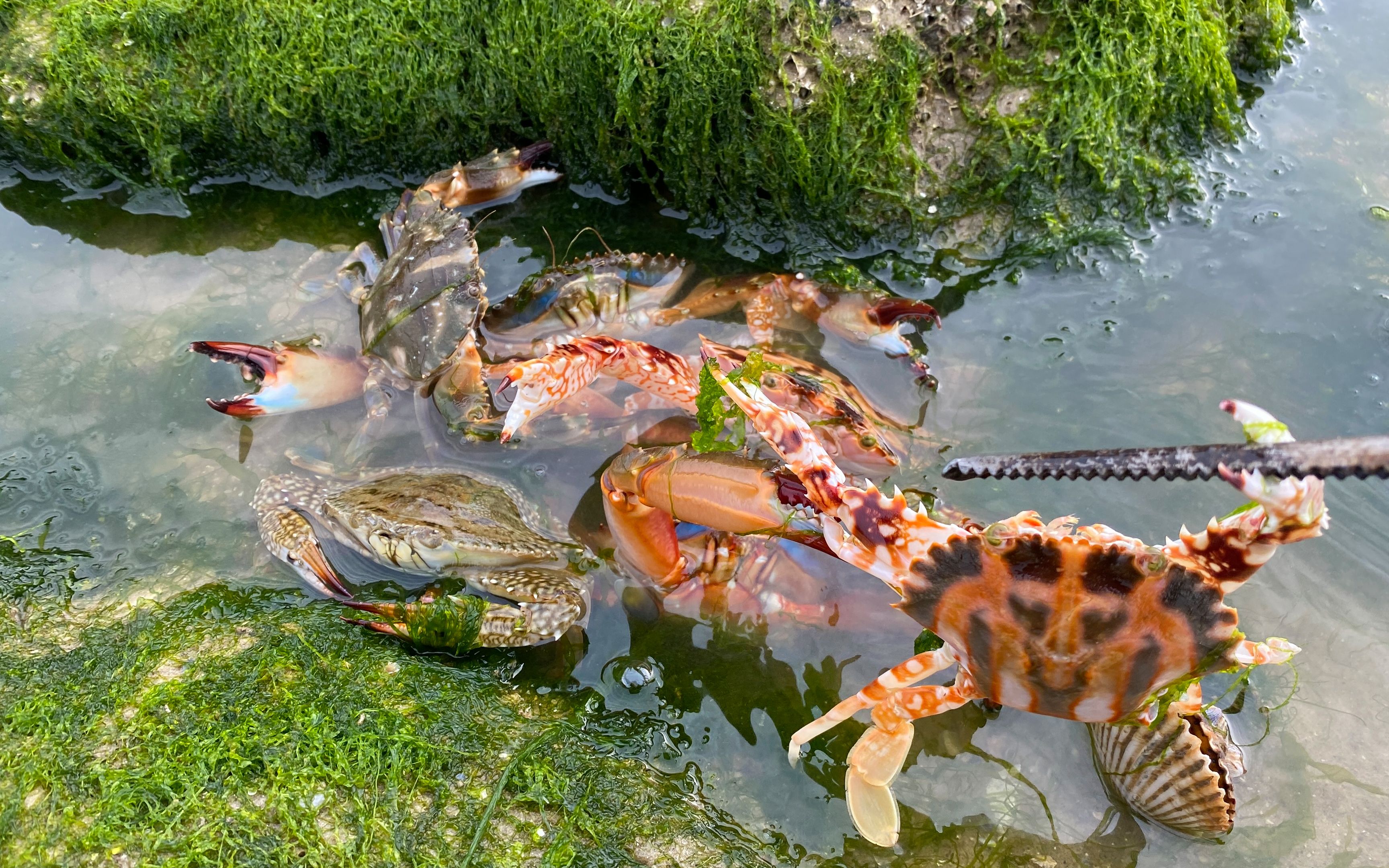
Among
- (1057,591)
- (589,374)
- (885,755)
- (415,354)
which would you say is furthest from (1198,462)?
(415,354)

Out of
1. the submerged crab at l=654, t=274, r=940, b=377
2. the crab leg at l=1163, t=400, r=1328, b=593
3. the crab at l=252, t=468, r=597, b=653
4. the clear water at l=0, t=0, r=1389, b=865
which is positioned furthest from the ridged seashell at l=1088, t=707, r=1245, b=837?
the crab at l=252, t=468, r=597, b=653

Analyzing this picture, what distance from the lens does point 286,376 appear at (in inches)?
174

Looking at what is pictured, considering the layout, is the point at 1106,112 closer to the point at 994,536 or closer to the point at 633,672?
the point at 994,536

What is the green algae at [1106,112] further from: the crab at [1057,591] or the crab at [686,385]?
the crab at [1057,591]

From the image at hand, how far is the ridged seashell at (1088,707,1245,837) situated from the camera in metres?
3.02

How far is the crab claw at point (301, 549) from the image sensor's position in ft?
12.7

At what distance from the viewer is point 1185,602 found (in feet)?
8.39

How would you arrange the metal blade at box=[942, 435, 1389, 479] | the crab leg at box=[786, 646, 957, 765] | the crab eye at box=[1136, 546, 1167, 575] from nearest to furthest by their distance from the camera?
the metal blade at box=[942, 435, 1389, 479] → the crab eye at box=[1136, 546, 1167, 575] → the crab leg at box=[786, 646, 957, 765]

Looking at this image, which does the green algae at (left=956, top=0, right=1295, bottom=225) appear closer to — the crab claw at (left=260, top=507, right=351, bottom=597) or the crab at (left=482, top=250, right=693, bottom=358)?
the crab at (left=482, top=250, right=693, bottom=358)

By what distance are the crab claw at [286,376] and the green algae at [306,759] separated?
1153mm

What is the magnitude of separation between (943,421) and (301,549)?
3.07 metres

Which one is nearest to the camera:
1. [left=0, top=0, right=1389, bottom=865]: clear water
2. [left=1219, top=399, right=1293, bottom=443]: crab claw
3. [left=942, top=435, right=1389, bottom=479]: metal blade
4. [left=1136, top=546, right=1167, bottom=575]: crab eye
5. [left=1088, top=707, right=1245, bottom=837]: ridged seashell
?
[left=942, top=435, right=1389, bottom=479]: metal blade

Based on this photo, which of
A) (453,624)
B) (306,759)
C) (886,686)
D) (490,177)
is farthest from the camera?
(490,177)

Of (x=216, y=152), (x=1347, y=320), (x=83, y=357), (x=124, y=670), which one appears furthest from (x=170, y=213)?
(x=1347, y=320)
